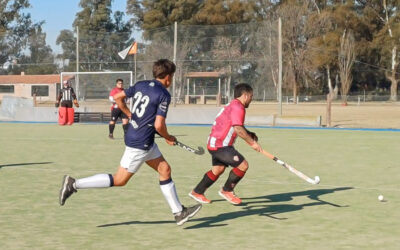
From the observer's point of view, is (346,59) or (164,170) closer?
(164,170)

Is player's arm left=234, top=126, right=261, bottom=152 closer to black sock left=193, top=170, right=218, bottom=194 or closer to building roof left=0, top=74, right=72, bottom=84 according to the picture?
black sock left=193, top=170, right=218, bottom=194

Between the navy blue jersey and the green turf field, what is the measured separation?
3.21ft

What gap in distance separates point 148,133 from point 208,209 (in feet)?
6.32

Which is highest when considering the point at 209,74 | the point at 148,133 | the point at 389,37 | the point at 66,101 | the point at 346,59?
the point at 389,37

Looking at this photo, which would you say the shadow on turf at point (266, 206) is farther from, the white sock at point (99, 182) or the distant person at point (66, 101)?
the distant person at point (66, 101)

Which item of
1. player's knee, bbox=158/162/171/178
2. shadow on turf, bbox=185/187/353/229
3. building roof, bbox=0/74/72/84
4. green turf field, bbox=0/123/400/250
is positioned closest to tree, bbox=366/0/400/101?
building roof, bbox=0/74/72/84

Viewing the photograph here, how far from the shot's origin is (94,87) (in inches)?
1479

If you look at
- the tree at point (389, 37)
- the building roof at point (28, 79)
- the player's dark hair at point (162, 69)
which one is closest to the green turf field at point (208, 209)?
the player's dark hair at point (162, 69)

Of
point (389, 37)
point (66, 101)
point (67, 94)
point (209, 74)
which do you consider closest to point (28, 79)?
point (209, 74)

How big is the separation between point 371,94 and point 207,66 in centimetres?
3988

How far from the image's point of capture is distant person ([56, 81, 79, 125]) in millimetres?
24922

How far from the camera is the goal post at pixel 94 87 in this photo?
3638cm

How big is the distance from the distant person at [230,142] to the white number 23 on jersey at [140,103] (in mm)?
1595

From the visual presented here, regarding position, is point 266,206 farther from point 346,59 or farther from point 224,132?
point 346,59
